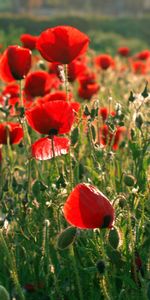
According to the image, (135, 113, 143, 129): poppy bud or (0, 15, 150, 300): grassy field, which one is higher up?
(135, 113, 143, 129): poppy bud

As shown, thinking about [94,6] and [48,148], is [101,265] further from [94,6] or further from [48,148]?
[94,6]

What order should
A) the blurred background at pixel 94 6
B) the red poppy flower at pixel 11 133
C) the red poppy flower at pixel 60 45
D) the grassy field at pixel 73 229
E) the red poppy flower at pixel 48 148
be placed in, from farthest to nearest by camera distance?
the blurred background at pixel 94 6, the red poppy flower at pixel 11 133, the red poppy flower at pixel 60 45, the red poppy flower at pixel 48 148, the grassy field at pixel 73 229

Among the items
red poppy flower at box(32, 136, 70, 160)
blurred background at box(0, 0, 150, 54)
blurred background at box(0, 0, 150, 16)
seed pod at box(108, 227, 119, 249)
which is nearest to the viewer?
seed pod at box(108, 227, 119, 249)

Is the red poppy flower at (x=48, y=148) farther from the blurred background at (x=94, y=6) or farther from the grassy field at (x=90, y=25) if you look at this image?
the blurred background at (x=94, y=6)

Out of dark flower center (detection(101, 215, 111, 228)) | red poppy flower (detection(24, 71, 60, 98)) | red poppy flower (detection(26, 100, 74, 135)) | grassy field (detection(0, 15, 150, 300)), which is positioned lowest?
grassy field (detection(0, 15, 150, 300))

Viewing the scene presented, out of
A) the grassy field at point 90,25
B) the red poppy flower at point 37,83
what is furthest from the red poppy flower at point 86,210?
the grassy field at point 90,25

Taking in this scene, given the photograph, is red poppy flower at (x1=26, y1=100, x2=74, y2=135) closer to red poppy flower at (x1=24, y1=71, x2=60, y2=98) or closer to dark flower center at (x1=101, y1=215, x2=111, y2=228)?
dark flower center at (x1=101, y1=215, x2=111, y2=228)

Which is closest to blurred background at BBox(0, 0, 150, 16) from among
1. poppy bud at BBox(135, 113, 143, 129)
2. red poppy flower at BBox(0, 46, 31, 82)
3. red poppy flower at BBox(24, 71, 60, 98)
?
red poppy flower at BBox(24, 71, 60, 98)

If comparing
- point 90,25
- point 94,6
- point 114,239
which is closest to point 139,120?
point 114,239
